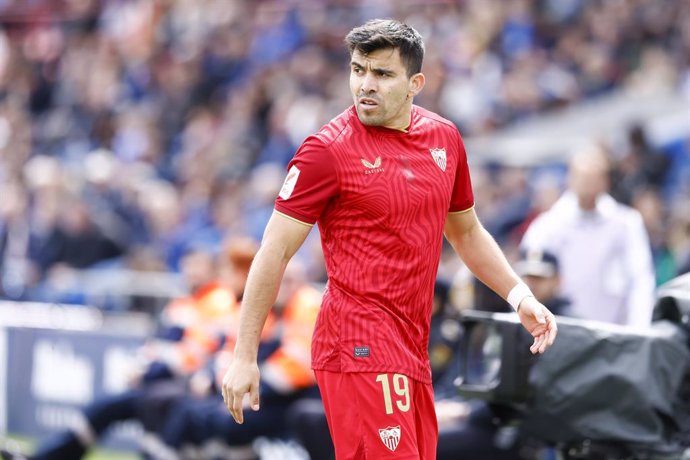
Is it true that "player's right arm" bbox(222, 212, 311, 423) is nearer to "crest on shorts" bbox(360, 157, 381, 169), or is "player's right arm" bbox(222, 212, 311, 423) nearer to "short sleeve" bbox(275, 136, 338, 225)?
"short sleeve" bbox(275, 136, 338, 225)

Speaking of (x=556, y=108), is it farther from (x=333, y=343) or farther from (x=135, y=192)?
(x=333, y=343)

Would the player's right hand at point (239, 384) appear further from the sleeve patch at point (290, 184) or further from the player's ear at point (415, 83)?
the player's ear at point (415, 83)

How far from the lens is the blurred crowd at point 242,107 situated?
12.1m

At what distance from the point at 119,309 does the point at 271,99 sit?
16.2ft

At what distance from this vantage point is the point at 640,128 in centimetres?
1130

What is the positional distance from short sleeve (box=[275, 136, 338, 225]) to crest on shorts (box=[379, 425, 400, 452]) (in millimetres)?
767

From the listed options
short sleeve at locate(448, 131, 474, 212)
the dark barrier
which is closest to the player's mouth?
short sleeve at locate(448, 131, 474, 212)

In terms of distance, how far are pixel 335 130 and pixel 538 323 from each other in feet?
3.40

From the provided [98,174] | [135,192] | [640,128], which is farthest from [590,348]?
[98,174]

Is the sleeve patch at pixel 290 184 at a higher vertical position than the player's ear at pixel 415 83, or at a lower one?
lower

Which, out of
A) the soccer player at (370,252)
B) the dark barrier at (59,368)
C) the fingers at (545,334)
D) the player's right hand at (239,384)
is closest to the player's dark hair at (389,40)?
the soccer player at (370,252)

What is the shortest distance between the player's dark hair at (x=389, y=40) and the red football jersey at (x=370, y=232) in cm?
26

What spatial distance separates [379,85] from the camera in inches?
177

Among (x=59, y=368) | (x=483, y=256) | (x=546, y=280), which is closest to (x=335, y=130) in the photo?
(x=483, y=256)
